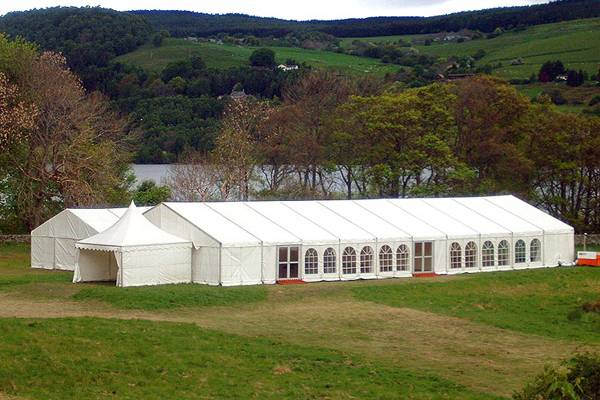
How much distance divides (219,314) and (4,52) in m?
27.3

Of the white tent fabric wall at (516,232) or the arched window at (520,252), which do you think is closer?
the white tent fabric wall at (516,232)

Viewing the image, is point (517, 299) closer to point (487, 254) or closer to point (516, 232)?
point (487, 254)

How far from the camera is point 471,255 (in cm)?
3531

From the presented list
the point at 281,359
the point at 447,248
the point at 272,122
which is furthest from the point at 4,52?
the point at 281,359

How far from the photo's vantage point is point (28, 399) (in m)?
16.8

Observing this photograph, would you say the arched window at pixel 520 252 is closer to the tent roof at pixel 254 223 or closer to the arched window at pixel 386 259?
the arched window at pixel 386 259

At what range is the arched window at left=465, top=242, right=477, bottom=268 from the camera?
3519 centimetres

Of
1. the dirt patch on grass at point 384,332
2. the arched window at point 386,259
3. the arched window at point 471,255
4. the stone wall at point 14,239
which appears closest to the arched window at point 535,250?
the arched window at point 471,255

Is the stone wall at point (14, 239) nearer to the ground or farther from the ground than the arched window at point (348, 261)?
nearer to the ground

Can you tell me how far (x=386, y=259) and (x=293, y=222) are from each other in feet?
10.8

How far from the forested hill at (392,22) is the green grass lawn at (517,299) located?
309 feet

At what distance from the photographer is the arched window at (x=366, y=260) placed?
109 ft

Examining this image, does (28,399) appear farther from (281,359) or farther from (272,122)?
(272,122)

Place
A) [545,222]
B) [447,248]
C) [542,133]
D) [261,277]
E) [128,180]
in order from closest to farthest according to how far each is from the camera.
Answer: [261,277]
[447,248]
[545,222]
[542,133]
[128,180]
